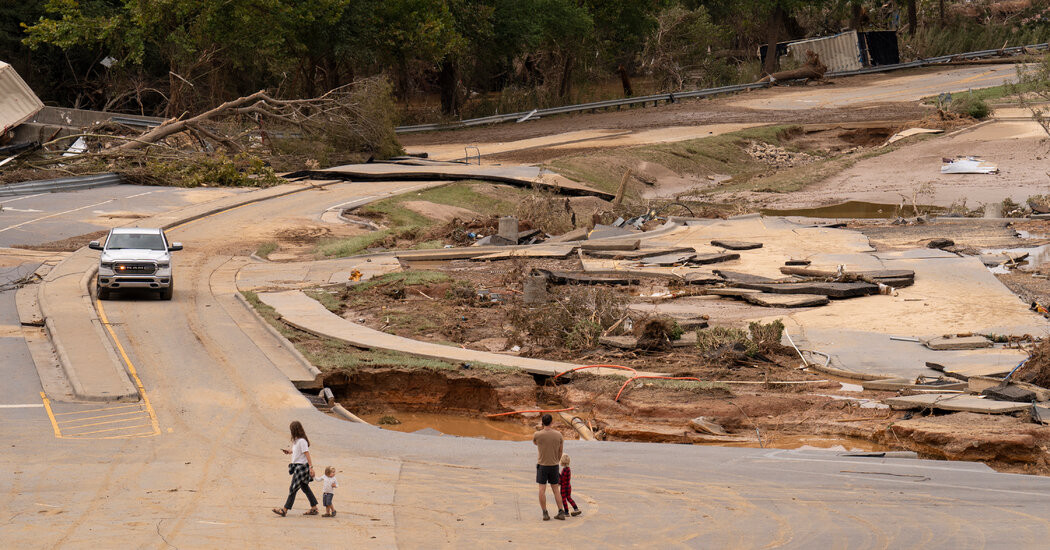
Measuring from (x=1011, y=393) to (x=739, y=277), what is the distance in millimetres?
11286

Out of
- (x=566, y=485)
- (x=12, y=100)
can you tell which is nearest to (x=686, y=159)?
(x=12, y=100)

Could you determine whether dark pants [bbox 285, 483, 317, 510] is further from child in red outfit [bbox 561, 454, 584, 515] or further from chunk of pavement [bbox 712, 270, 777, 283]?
chunk of pavement [bbox 712, 270, 777, 283]

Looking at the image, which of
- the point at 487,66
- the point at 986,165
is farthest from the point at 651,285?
the point at 487,66

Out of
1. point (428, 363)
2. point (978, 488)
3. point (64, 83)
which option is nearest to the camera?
point (978, 488)

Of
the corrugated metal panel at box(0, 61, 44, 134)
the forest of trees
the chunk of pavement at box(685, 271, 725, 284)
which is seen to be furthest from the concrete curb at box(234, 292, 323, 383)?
the forest of trees

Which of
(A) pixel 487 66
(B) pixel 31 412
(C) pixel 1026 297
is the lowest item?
(C) pixel 1026 297

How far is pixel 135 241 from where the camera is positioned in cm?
2519

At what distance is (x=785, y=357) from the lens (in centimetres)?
2052

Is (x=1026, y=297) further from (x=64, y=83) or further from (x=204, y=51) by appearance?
(x=64, y=83)

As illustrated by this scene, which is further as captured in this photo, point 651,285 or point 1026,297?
point 651,285

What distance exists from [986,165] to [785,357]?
3044 cm

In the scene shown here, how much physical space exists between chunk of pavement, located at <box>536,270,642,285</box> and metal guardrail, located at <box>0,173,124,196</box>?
78.6 feet

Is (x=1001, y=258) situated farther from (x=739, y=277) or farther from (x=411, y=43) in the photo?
(x=411, y=43)

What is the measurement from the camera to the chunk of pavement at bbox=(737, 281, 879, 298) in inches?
991
